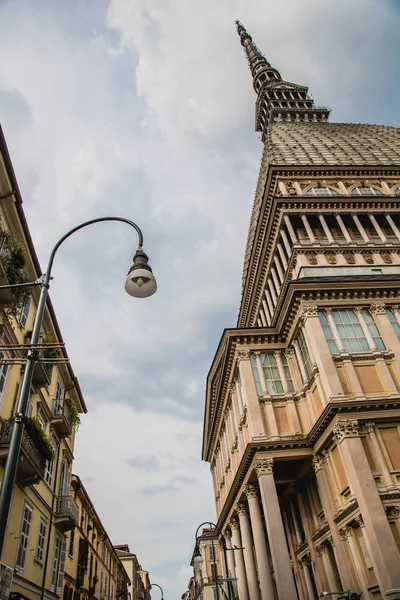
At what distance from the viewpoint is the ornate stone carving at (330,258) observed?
30.7m

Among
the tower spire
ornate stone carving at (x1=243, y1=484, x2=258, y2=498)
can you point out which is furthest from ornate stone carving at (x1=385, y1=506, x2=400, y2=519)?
the tower spire

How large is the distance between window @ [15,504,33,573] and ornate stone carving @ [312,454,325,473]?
15583 mm

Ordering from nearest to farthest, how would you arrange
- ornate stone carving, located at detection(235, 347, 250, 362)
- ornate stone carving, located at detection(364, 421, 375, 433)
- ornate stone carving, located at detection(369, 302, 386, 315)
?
ornate stone carving, located at detection(364, 421, 375, 433) → ornate stone carving, located at detection(369, 302, 386, 315) → ornate stone carving, located at detection(235, 347, 250, 362)

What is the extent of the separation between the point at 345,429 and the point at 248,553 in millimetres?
13717

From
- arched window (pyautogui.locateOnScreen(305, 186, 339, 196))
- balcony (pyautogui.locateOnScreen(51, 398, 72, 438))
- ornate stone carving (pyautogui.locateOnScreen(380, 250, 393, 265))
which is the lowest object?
balcony (pyautogui.locateOnScreen(51, 398, 72, 438))

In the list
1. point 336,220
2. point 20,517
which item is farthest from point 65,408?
point 336,220

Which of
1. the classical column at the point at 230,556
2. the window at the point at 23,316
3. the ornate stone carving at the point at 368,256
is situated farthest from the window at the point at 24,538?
the ornate stone carving at the point at 368,256

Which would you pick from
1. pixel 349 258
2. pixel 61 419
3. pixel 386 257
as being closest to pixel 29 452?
pixel 61 419

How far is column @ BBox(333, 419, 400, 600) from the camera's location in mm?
17500

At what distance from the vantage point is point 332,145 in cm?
5216

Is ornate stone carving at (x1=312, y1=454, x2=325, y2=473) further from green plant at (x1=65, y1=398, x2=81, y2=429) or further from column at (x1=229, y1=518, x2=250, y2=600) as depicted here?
green plant at (x1=65, y1=398, x2=81, y2=429)

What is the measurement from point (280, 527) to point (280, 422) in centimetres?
589

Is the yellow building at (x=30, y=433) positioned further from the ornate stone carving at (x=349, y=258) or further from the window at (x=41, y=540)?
the ornate stone carving at (x=349, y=258)

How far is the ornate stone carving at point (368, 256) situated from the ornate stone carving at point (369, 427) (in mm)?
13157
